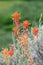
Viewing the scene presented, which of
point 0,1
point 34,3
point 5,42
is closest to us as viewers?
point 5,42

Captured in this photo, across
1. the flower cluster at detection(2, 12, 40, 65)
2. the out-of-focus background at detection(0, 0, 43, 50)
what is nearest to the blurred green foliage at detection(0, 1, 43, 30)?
the out-of-focus background at detection(0, 0, 43, 50)

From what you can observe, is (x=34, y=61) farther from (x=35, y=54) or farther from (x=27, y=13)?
(x=27, y=13)

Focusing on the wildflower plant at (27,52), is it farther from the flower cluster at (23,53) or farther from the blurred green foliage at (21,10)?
the blurred green foliage at (21,10)

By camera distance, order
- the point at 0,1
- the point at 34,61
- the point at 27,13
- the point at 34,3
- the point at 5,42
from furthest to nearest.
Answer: the point at 0,1
the point at 34,3
the point at 27,13
the point at 5,42
the point at 34,61

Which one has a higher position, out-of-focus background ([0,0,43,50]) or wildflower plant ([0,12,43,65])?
wildflower plant ([0,12,43,65])

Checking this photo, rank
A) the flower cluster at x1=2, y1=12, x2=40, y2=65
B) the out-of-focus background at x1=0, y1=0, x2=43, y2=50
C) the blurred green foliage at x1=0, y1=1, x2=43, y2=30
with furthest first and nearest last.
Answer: the blurred green foliage at x1=0, y1=1, x2=43, y2=30
the out-of-focus background at x1=0, y1=0, x2=43, y2=50
the flower cluster at x1=2, y1=12, x2=40, y2=65

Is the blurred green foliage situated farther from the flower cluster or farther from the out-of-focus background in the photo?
the flower cluster

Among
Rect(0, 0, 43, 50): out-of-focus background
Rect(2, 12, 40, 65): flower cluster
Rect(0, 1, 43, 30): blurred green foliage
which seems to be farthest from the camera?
Rect(0, 1, 43, 30): blurred green foliage

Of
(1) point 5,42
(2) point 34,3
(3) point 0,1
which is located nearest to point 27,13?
(2) point 34,3

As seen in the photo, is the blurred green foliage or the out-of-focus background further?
the blurred green foliage
